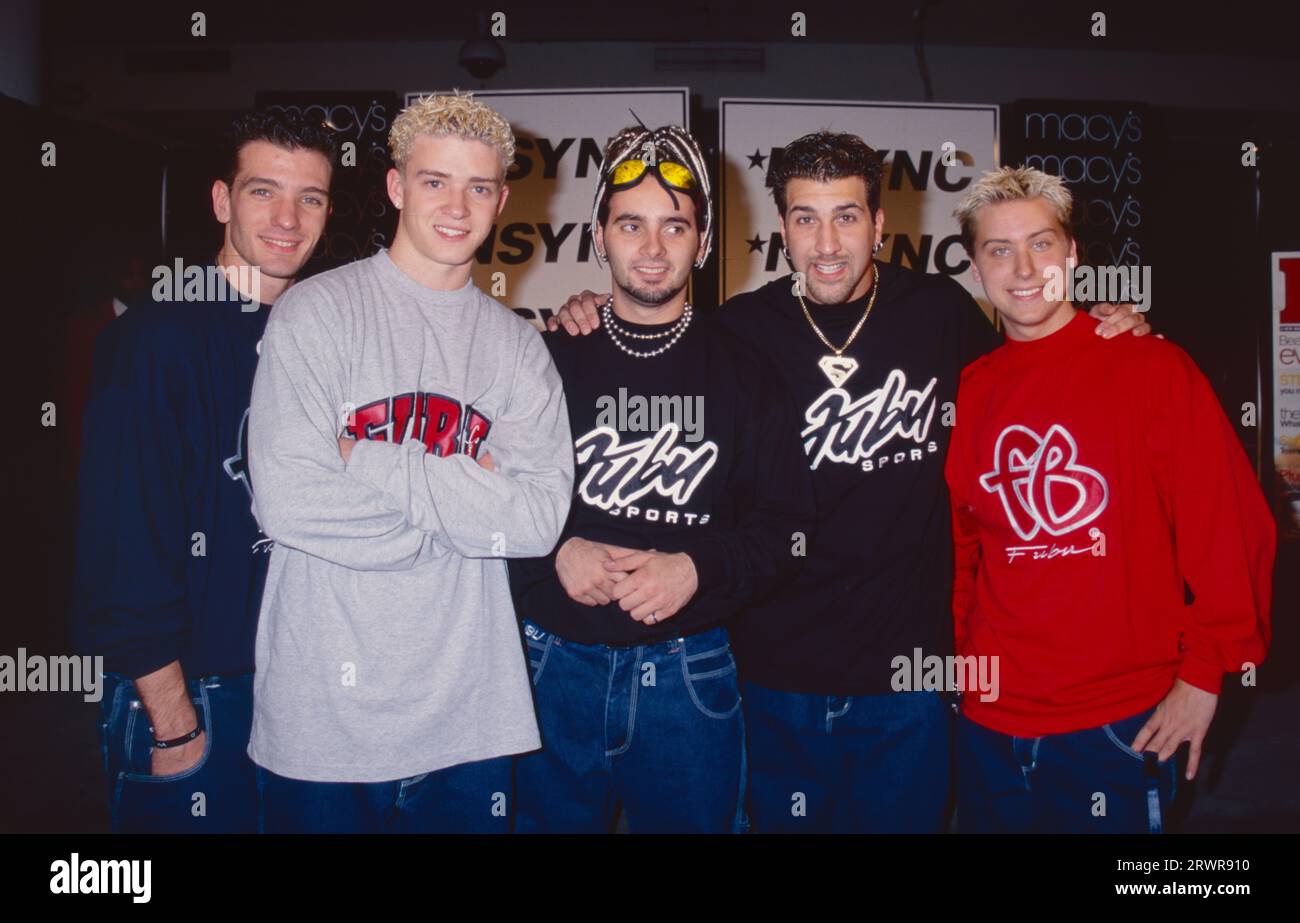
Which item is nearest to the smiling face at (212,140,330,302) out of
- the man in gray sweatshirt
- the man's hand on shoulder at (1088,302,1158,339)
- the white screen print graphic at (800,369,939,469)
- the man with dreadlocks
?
the man in gray sweatshirt

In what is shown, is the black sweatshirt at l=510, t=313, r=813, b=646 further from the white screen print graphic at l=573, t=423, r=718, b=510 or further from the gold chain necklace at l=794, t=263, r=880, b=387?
the gold chain necklace at l=794, t=263, r=880, b=387

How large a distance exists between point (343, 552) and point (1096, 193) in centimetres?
433

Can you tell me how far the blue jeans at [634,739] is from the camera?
6.15 ft

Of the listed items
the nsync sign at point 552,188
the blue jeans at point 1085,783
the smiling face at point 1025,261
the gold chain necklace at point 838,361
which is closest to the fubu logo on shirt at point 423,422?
the gold chain necklace at point 838,361

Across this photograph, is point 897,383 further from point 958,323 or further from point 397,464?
point 397,464

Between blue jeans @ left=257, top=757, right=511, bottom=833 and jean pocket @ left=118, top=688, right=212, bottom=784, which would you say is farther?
jean pocket @ left=118, top=688, right=212, bottom=784

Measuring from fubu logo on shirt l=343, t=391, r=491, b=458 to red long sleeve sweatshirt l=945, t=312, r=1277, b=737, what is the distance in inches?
50.5

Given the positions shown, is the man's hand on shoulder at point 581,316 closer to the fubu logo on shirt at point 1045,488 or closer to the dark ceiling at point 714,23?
the fubu logo on shirt at point 1045,488

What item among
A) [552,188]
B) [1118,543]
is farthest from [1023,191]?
[552,188]

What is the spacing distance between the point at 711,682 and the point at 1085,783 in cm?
91

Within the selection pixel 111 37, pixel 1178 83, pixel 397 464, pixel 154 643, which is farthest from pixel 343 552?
pixel 1178 83

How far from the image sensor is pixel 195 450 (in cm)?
179

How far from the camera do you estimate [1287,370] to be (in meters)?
4.75

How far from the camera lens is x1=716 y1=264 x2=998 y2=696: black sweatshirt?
210 centimetres
